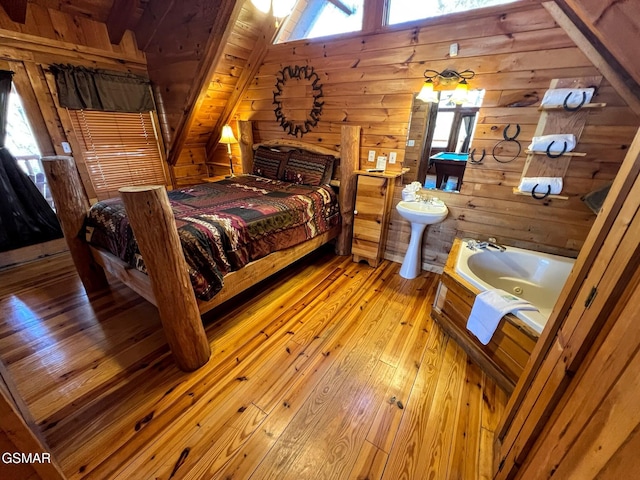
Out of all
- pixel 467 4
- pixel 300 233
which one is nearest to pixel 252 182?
pixel 300 233

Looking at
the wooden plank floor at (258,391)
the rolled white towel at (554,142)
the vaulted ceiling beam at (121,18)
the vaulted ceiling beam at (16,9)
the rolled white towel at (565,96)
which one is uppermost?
the vaulted ceiling beam at (121,18)

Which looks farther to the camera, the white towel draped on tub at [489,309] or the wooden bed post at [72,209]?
the wooden bed post at [72,209]

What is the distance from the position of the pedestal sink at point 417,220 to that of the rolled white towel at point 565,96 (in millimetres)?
1003

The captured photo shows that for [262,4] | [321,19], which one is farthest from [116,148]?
[321,19]

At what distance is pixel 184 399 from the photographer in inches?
54.8

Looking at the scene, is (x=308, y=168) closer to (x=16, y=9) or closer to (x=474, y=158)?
(x=474, y=158)

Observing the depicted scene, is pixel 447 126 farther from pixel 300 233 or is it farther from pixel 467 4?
pixel 300 233

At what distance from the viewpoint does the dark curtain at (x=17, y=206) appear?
247 cm

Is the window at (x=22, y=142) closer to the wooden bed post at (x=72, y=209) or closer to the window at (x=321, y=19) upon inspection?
the wooden bed post at (x=72, y=209)

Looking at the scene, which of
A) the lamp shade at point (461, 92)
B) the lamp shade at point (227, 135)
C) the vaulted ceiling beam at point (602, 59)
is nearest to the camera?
the vaulted ceiling beam at point (602, 59)

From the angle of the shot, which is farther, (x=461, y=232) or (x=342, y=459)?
(x=461, y=232)

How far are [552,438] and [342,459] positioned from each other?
0.81 m

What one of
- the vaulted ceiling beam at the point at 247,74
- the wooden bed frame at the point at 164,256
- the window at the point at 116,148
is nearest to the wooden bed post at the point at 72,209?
the wooden bed frame at the point at 164,256

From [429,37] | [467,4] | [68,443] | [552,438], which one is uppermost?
[467,4]
